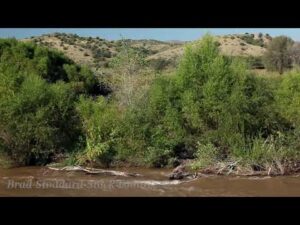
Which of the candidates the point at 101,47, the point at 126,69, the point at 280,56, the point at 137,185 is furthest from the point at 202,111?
the point at 101,47

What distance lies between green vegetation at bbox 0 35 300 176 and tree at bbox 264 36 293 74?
4.93 metres

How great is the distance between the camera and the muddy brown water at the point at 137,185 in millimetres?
9242

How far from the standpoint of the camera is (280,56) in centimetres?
1738

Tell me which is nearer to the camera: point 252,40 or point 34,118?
point 34,118

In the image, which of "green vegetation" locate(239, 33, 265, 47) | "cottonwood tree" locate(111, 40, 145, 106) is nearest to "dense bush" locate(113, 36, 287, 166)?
"cottonwood tree" locate(111, 40, 145, 106)

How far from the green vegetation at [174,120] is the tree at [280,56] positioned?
194 inches

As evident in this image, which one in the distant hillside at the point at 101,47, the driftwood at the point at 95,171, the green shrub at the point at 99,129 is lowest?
the driftwood at the point at 95,171

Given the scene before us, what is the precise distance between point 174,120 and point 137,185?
2344 millimetres

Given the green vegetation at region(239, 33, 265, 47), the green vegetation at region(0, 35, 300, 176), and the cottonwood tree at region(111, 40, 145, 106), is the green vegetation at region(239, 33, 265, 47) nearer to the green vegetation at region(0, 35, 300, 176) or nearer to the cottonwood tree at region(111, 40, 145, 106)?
the cottonwood tree at region(111, 40, 145, 106)

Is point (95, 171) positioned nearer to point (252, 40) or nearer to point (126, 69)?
point (126, 69)

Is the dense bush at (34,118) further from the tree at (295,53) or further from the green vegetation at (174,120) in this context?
the tree at (295,53)

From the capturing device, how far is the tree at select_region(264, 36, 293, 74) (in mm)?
17062

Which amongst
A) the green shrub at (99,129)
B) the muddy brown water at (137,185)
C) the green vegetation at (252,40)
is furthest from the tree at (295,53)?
the green shrub at (99,129)
